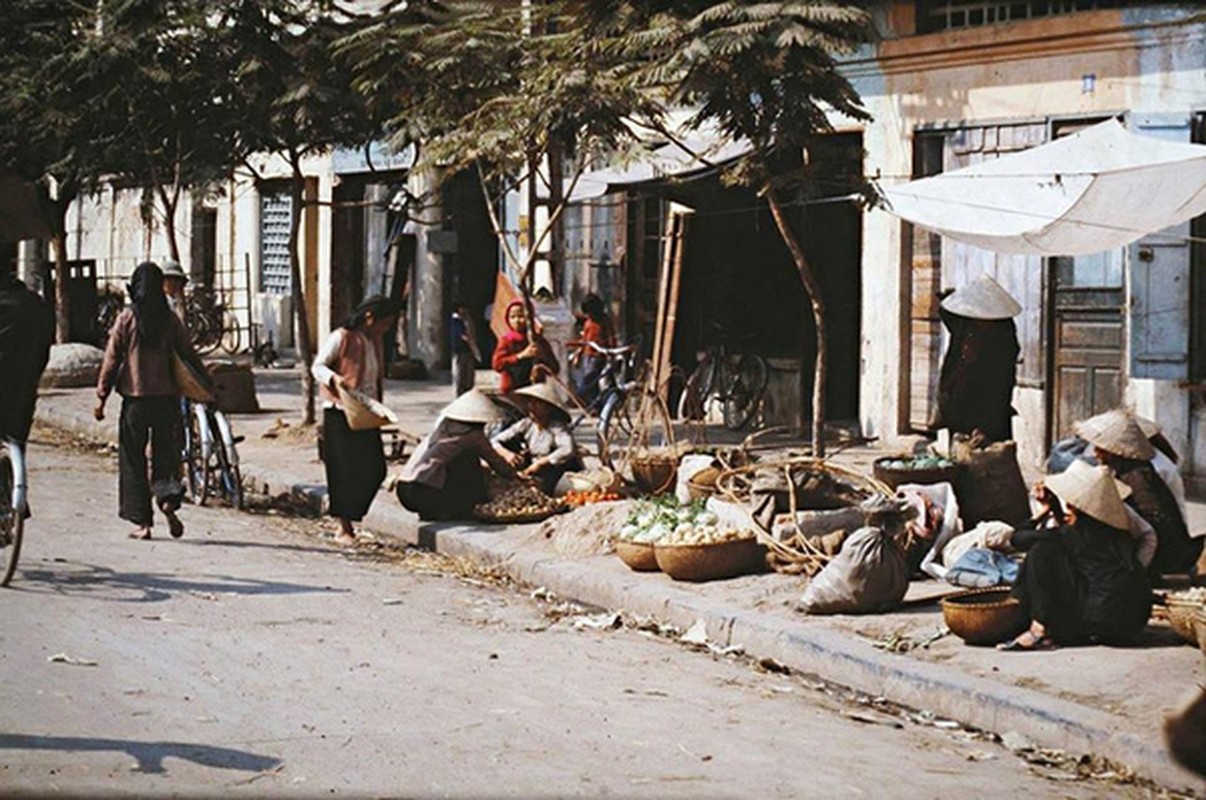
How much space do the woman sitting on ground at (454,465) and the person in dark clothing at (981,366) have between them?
10.6 ft

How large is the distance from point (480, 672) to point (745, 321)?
12723 millimetres

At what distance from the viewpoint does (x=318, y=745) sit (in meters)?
7.18

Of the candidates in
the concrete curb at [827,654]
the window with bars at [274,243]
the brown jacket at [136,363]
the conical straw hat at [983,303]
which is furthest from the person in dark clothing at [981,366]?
the window with bars at [274,243]

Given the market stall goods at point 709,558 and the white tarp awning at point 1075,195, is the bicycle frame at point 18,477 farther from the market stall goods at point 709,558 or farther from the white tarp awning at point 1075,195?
the white tarp awning at point 1075,195

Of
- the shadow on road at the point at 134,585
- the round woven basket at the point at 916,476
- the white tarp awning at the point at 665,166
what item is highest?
the white tarp awning at the point at 665,166

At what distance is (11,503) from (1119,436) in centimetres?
604

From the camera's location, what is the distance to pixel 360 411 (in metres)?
13.4

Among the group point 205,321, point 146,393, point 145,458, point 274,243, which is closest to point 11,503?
point 145,458

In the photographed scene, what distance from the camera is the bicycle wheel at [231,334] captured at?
1312 inches

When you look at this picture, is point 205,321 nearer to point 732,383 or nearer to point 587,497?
point 732,383

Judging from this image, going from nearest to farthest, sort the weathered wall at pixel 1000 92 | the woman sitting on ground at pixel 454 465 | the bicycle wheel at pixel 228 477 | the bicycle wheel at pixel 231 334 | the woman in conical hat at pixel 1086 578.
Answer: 1. the woman in conical hat at pixel 1086 578
2. the woman sitting on ground at pixel 454 465
3. the bicycle wheel at pixel 228 477
4. the weathered wall at pixel 1000 92
5. the bicycle wheel at pixel 231 334

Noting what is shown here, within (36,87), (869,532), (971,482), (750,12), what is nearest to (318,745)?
(869,532)

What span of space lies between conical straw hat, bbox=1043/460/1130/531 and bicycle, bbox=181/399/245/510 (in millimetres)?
7286

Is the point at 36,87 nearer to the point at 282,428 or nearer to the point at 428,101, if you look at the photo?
the point at 282,428
